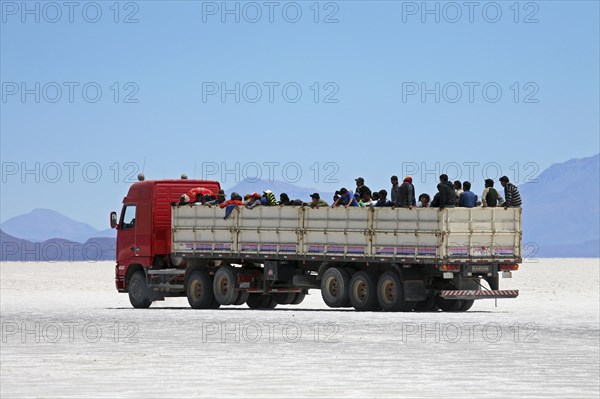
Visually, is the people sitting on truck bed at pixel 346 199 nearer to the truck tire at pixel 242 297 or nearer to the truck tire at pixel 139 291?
the truck tire at pixel 242 297

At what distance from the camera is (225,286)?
36469 millimetres

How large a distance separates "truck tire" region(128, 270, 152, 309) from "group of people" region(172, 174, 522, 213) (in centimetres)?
243

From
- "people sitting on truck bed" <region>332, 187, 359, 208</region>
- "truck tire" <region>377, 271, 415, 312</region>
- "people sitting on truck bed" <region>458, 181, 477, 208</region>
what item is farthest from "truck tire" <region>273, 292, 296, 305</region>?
"people sitting on truck bed" <region>458, 181, 477, 208</region>

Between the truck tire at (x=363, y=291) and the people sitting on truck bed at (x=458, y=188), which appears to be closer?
the truck tire at (x=363, y=291)

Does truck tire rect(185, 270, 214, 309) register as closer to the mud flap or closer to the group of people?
the group of people

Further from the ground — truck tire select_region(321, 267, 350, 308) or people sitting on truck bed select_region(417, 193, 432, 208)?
people sitting on truck bed select_region(417, 193, 432, 208)

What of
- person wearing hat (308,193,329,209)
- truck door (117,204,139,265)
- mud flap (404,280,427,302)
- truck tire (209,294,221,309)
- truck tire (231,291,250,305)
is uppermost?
person wearing hat (308,193,329,209)

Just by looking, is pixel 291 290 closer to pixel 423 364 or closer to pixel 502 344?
pixel 502 344

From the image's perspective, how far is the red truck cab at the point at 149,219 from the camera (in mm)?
37156

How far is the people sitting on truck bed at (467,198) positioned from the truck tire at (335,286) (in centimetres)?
322

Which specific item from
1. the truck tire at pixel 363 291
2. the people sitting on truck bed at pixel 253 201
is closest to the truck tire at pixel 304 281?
the truck tire at pixel 363 291

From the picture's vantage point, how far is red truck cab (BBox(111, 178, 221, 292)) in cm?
3716

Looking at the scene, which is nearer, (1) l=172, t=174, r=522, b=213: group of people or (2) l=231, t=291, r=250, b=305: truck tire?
(1) l=172, t=174, r=522, b=213: group of people

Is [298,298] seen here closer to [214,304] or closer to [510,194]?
[214,304]
